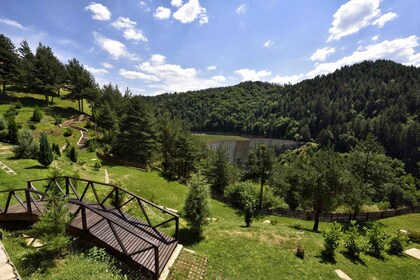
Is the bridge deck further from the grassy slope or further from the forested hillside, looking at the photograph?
the forested hillside

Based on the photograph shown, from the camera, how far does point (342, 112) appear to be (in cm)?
12688

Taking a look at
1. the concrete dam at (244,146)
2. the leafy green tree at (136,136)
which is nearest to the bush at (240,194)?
the leafy green tree at (136,136)

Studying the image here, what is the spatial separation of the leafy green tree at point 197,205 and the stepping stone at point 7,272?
871 centimetres

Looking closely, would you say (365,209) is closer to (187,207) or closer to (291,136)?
(187,207)

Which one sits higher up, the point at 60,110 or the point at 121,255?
the point at 60,110

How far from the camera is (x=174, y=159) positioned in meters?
41.8

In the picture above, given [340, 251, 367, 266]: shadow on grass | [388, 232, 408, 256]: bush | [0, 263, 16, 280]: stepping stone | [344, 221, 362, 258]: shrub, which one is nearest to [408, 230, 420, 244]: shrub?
[388, 232, 408, 256]: bush

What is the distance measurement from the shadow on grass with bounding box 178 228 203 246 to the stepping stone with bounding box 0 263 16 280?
786cm

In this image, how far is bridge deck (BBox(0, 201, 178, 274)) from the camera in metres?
8.73

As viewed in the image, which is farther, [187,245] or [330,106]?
[330,106]

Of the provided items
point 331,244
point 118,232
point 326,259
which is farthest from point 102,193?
point 331,244

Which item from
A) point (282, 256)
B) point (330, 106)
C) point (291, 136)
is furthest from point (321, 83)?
point (282, 256)

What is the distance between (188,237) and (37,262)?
25.4 feet

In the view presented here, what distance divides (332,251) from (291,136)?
429 ft
